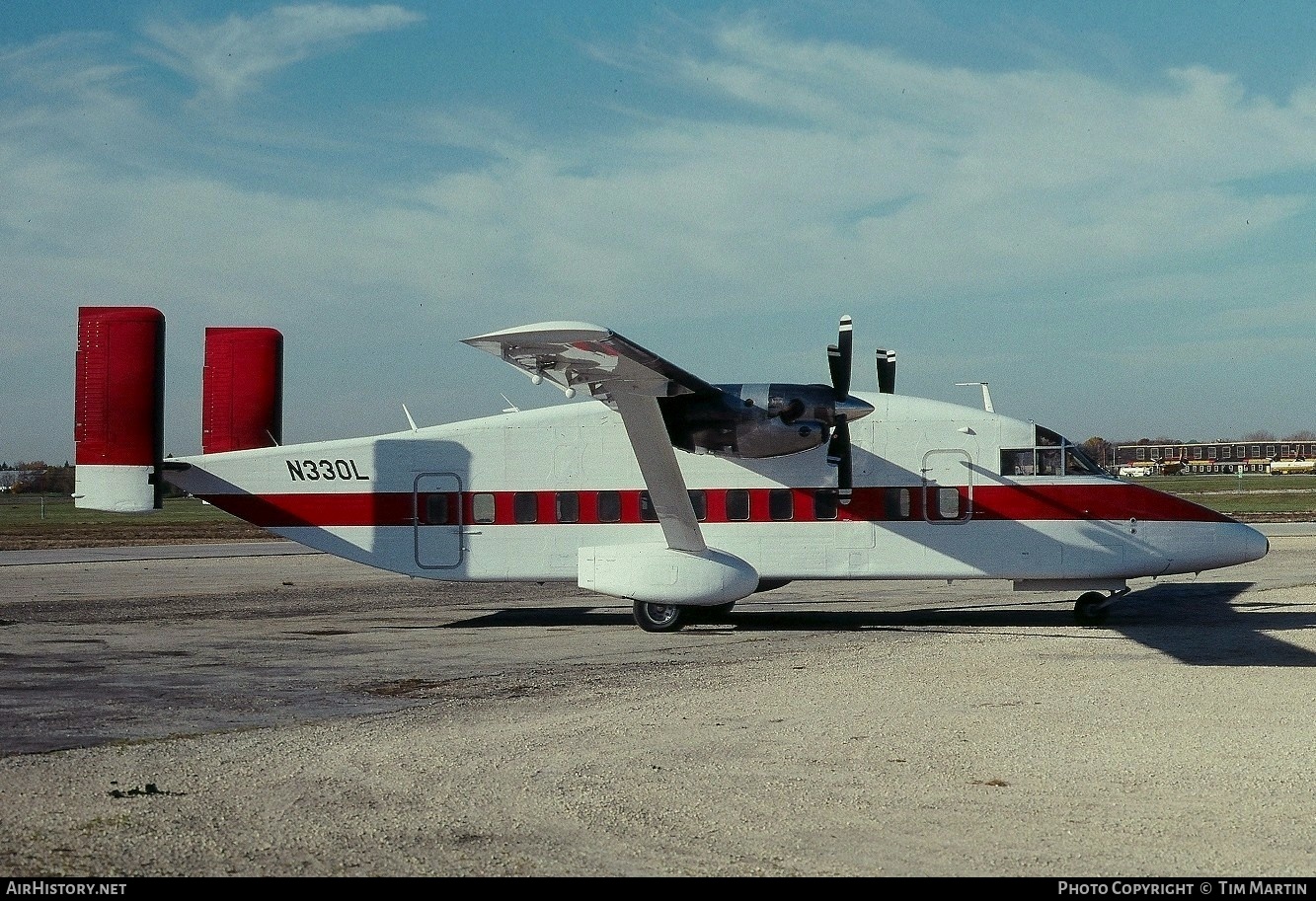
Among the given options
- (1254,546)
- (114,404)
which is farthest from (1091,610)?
(114,404)

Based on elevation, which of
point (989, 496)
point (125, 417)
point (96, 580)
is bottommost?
point (96, 580)

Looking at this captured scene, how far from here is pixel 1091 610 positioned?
1850 cm

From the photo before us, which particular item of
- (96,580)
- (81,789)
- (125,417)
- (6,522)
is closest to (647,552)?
(125,417)

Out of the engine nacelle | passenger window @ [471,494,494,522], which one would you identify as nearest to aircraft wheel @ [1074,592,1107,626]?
the engine nacelle

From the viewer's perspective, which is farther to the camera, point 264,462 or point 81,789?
point 264,462

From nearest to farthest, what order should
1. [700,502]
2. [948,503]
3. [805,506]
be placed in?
[948,503] < [805,506] < [700,502]

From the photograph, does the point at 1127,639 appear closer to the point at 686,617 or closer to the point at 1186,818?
the point at 686,617

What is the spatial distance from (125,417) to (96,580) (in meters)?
12.2

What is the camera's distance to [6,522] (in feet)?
210

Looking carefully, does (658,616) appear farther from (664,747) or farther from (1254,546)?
(1254,546)

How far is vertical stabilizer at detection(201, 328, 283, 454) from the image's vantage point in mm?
20703

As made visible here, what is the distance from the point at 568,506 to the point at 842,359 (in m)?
5.03
